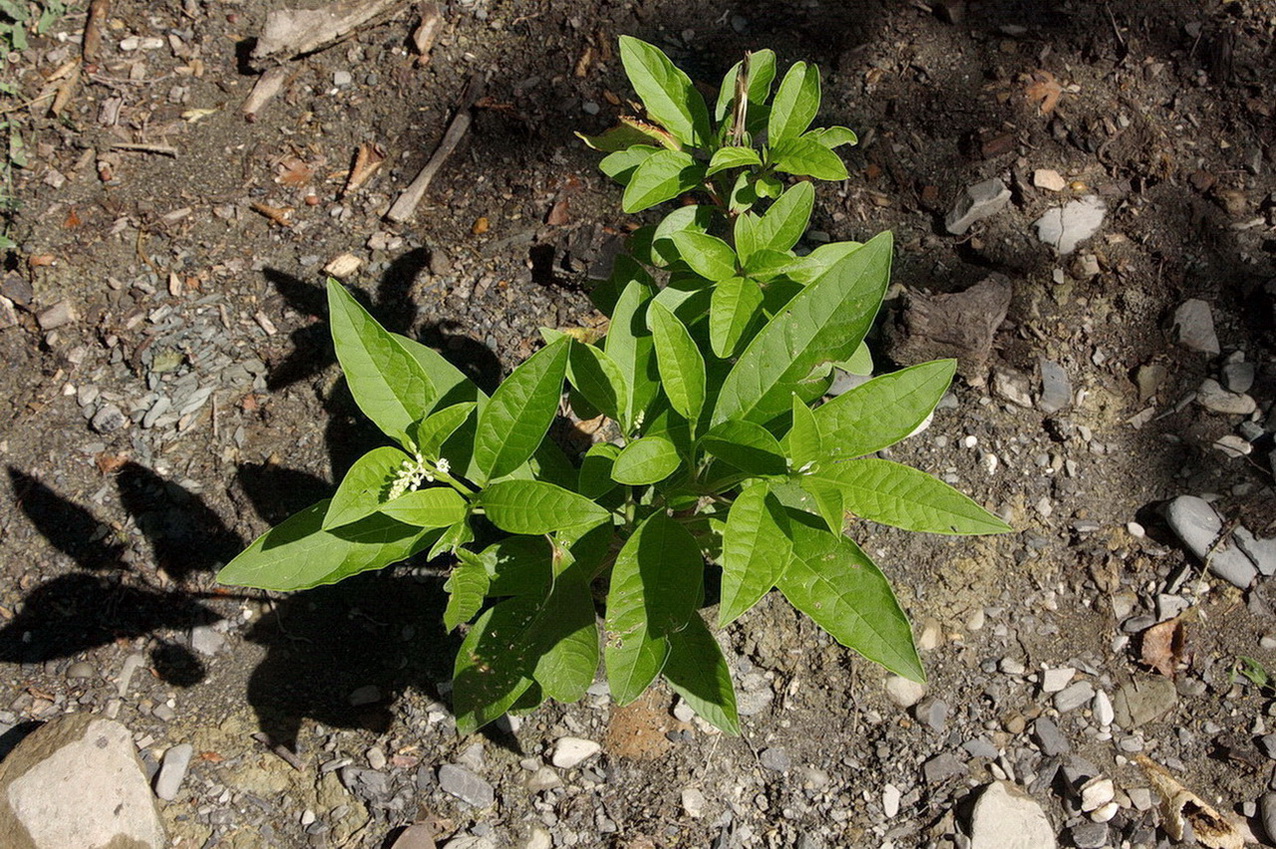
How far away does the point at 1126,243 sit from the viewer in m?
2.89

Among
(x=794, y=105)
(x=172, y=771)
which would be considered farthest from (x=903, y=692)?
(x=172, y=771)

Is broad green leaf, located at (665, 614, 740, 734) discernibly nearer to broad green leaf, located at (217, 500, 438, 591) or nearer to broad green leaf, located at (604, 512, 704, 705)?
broad green leaf, located at (604, 512, 704, 705)

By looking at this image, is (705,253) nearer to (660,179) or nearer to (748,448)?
(660,179)

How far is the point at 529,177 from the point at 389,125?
1.80 ft

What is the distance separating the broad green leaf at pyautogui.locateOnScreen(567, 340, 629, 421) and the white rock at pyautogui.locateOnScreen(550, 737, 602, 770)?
920 mm

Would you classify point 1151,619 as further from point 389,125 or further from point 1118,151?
point 389,125

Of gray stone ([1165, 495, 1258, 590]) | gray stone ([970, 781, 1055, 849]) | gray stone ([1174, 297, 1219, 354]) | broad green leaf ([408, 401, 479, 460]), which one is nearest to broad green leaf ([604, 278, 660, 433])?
broad green leaf ([408, 401, 479, 460])

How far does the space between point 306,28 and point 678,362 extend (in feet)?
7.74

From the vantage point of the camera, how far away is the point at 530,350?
2799 mm

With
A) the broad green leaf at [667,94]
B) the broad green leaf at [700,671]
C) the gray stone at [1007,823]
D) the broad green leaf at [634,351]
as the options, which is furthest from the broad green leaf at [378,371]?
the gray stone at [1007,823]

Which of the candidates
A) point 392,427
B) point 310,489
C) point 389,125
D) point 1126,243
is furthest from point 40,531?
point 1126,243

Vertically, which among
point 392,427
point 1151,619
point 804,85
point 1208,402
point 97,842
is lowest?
point 1151,619

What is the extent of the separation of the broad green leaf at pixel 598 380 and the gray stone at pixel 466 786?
1.03 meters

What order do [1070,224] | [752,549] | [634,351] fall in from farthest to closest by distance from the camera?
1. [1070,224]
2. [634,351]
3. [752,549]
